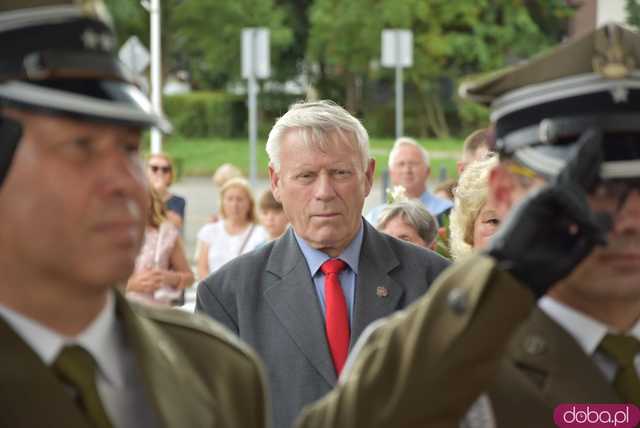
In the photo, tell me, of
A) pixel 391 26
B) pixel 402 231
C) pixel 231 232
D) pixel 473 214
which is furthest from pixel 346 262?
pixel 391 26

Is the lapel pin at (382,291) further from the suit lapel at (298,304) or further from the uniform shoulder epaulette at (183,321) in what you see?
the uniform shoulder epaulette at (183,321)

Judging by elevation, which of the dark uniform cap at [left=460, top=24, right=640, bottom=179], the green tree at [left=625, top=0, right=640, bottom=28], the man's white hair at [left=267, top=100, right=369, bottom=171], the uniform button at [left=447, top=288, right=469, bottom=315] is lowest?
the uniform button at [left=447, top=288, right=469, bottom=315]

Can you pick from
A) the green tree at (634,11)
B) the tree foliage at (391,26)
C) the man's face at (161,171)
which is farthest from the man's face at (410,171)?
the tree foliage at (391,26)

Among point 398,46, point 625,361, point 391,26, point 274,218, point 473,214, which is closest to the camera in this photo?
point 625,361

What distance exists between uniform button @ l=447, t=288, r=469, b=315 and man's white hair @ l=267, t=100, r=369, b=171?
8.75 ft

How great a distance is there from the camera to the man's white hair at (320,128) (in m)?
5.05

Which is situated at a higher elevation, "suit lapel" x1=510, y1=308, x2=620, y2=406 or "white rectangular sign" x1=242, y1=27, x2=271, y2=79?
"white rectangular sign" x1=242, y1=27, x2=271, y2=79

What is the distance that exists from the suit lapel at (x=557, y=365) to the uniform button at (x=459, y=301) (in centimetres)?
36

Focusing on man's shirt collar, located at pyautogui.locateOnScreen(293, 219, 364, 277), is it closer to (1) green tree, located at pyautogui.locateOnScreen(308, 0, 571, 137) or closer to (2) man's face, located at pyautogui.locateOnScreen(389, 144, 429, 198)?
(2) man's face, located at pyautogui.locateOnScreen(389, 144, 429, 198)

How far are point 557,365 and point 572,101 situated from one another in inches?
19.9

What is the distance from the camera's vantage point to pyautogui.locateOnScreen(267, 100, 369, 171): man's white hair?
5051 millimetres

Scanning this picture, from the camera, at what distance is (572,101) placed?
2598 mm

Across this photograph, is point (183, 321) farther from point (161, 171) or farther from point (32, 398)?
point (161, 171)

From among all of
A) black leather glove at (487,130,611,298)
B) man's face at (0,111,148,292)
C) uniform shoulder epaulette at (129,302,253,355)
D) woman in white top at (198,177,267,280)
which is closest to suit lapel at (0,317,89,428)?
man's face at (0,111,148,292)
